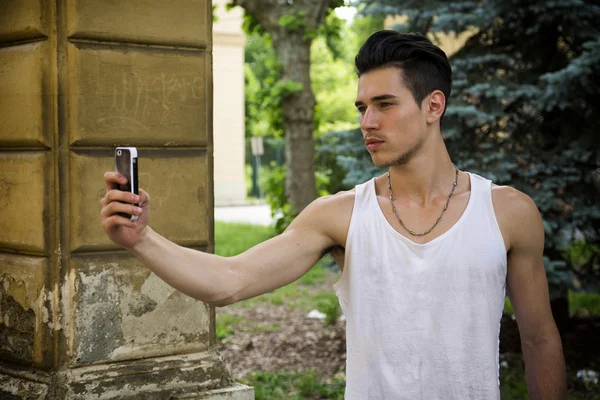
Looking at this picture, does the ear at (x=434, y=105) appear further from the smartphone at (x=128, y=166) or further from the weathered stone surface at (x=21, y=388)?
the weathered stone surface at (x=21, y=388)

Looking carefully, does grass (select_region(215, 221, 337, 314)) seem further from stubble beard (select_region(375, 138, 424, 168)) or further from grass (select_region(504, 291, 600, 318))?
stubble beard (select_region(375, 138, 424, 168))

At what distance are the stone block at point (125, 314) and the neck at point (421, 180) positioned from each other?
167cm

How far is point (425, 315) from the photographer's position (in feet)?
9.32

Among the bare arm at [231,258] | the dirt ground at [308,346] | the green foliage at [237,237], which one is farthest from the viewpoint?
the green foliage at [237,237]

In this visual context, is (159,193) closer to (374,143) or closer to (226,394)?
(226,394)

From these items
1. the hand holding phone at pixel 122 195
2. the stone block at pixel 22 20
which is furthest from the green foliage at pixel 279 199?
the hand holding phone at pixel 122 195

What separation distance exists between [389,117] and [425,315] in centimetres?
70

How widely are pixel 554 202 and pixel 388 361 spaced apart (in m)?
5.07

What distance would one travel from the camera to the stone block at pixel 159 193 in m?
4.14

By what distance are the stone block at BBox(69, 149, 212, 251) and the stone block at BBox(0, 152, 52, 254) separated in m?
0.13

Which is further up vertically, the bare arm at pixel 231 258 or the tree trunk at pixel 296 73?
the tree trunk at pixel 296 73

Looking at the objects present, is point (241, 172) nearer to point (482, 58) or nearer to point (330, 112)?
point (330, 112)

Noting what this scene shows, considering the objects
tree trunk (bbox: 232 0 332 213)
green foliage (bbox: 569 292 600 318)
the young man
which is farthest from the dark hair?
tree trunk (bbox: 232 0 332 213)

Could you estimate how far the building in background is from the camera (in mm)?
36312
